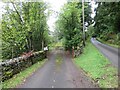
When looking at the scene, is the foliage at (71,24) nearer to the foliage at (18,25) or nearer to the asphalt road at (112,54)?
the asphalt road at (112,54)

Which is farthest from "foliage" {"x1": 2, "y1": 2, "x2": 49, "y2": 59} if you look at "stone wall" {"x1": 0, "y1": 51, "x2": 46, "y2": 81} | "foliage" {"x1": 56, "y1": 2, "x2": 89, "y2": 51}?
"foliage" {"x1": 56, "y1": 2, "x2": 89, "y2": 51}

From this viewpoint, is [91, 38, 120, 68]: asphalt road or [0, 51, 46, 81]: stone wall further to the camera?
[91, 38, 120, 68]: asphalt road

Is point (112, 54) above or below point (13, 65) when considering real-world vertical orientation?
below

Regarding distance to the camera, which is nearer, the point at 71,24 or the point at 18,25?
the point at 18,25

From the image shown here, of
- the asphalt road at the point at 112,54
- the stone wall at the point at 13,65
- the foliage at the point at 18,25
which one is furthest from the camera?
the foliage at the point at 18,25

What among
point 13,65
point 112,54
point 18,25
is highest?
point 18,25

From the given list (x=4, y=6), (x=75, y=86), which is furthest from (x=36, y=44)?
(x=75, y=86)

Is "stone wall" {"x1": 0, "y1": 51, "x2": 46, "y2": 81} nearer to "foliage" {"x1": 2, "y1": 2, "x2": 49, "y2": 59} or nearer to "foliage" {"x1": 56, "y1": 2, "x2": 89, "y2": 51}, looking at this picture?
"foliage" {"x1": 2, "y1": 2, "x2": 49, "y2": 59}

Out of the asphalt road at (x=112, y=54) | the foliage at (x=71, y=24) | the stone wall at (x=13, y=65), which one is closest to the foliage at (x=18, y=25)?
the stone wall at (x=13, y=65)

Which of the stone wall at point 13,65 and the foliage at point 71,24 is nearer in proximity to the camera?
the stone wall at point 13,65

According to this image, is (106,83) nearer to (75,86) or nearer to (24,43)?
(75,86)

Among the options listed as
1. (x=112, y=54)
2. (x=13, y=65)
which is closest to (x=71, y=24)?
(x=112, y=54)

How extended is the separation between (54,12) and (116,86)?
23.9 m

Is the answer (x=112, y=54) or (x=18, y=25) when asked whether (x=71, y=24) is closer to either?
(x=18, y=25)
